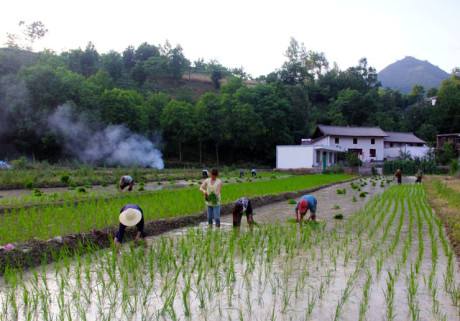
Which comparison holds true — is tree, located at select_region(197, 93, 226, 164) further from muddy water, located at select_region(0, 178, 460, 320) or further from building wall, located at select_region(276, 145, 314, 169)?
muddy water, located at select_region(0, 178, 460, 320)

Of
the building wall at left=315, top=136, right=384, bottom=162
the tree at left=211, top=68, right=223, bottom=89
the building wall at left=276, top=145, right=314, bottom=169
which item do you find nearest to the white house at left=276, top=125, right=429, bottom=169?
the building wall at left=315, top=136, right=384, bottom=162

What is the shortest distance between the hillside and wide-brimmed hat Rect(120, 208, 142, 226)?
157598mm

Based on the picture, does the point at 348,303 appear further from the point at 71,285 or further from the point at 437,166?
the point at 437,166

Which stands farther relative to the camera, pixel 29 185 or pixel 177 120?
pixel 177 120

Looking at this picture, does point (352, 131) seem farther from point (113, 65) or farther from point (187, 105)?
point (113, 65)

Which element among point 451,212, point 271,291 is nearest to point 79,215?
point 271,291

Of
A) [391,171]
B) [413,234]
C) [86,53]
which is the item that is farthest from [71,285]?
[86,53]

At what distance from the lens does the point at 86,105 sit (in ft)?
106

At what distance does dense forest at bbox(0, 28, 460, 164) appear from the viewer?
3112 cm

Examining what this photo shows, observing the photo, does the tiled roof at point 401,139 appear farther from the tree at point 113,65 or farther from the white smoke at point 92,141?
the tree at point 113,65

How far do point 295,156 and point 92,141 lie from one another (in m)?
17.3

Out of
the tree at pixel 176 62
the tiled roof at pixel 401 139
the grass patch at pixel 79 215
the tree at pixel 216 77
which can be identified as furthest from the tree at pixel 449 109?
the grass patch at pixel 79 215

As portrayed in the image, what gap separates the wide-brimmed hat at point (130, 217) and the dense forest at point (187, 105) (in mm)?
26264

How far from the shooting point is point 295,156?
37938 mm
